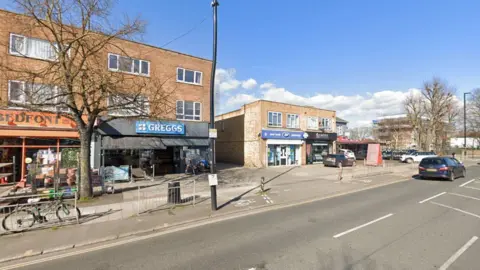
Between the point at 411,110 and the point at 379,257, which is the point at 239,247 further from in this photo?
the point at 411,110

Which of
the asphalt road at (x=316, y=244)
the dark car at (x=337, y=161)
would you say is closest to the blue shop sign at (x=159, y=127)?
the asphalt road at (x=316, y=244)

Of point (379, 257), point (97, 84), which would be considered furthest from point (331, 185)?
point (97, 84)

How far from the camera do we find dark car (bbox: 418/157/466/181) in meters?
15.5

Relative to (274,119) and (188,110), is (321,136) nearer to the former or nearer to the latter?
(274,119)

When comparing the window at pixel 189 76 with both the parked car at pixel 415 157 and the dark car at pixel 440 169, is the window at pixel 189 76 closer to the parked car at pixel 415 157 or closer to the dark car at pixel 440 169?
the dark car at pixel 440 169

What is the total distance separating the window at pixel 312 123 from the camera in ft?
94.9

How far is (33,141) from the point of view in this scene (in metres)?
13.4

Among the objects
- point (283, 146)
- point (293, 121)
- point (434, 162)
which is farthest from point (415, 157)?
point (283, 146)

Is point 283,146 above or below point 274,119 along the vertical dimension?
below

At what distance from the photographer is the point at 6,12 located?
42.3 feet

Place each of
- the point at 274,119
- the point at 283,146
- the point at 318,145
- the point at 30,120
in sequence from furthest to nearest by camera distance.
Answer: the point at 318,145 → the point at 283,146 → the point at 274,119 → the point at 30,120

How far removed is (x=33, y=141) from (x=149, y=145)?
6.18 metres

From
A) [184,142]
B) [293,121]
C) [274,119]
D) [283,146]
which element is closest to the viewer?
[184,142]

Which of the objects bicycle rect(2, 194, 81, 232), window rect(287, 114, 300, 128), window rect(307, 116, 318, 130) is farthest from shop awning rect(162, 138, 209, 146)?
window rect(307, 116, 318, 130)
